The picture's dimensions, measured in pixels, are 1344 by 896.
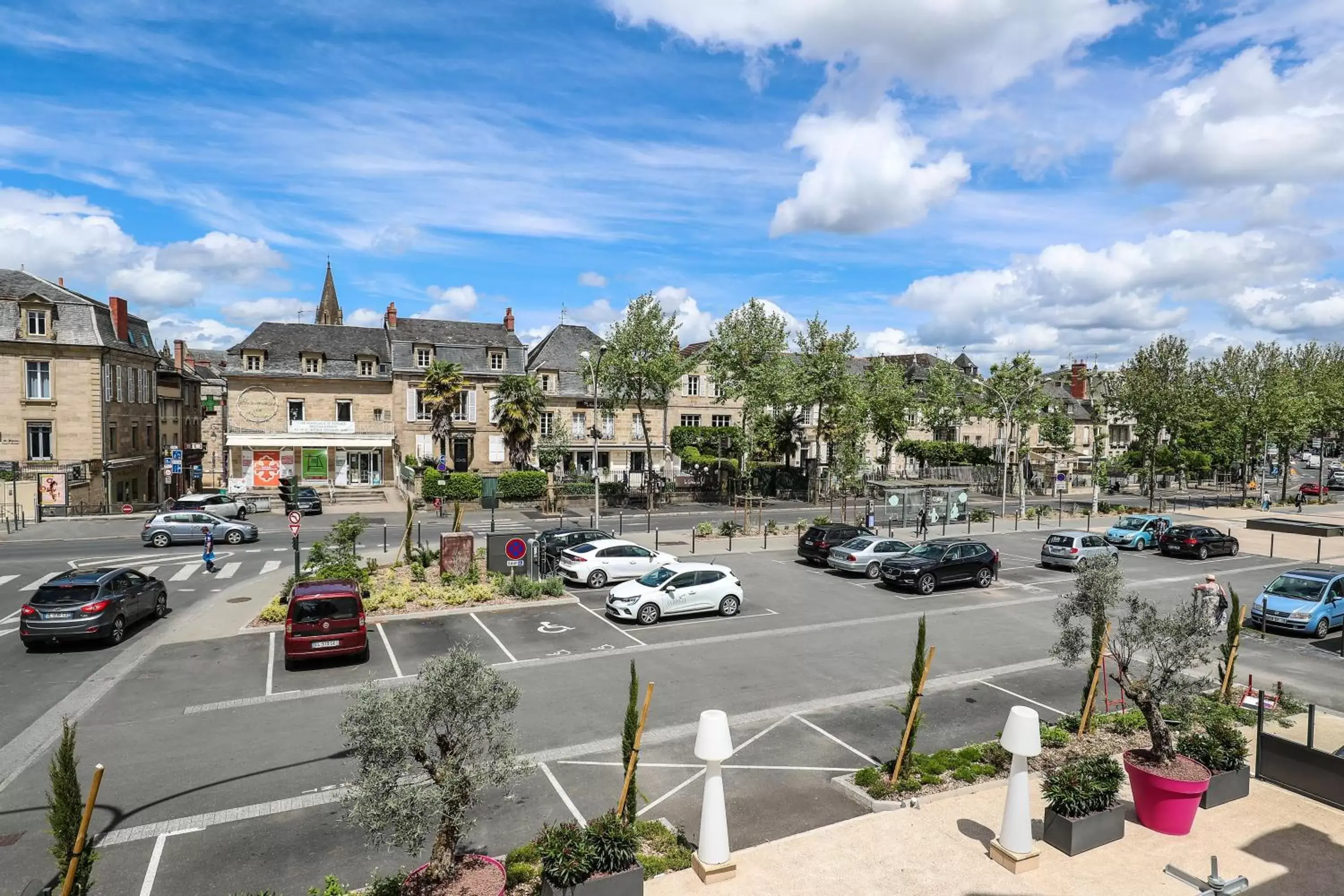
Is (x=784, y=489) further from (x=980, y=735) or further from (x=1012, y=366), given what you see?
(x=980, y=735)

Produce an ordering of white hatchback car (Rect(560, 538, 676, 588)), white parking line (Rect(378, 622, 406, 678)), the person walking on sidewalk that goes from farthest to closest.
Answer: the person walking on sidewalk
white hatchback car (Rect(560, 538, 676, 588))
white parking line (Rect(378, 622, 406, 678))

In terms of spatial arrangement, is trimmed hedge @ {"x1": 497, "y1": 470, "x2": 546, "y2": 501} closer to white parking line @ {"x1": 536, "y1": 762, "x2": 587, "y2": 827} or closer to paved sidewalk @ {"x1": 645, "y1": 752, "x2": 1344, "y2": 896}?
white parking line @ {"x1": 536, "y1": 762, "x2": 587, "y2": 827}

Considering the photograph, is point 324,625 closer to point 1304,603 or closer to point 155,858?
point 155,858

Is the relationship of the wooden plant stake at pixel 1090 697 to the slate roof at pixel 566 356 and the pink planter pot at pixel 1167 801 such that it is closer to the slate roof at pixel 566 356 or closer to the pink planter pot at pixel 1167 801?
the pink planter pot at pixel 1167 801

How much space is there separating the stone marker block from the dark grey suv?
8.20 meters

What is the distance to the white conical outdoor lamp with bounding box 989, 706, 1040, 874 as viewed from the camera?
8188 millimetres

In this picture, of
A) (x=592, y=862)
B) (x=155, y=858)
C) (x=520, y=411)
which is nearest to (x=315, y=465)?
(x=520, y=411)

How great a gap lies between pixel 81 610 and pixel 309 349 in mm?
40450

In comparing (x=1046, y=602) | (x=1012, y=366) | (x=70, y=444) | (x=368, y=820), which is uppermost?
(x=1012, y=366)

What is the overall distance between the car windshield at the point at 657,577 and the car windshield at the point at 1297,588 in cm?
1622

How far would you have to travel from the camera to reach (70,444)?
4450cm

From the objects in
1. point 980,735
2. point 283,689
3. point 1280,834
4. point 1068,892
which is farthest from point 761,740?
point 283,689

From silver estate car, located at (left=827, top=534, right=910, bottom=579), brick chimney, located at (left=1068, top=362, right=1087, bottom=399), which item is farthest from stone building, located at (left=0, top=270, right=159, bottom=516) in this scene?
brick chimney, located at (left=1068, top=362, right=1087, bottom=399)

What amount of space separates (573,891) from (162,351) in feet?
226
